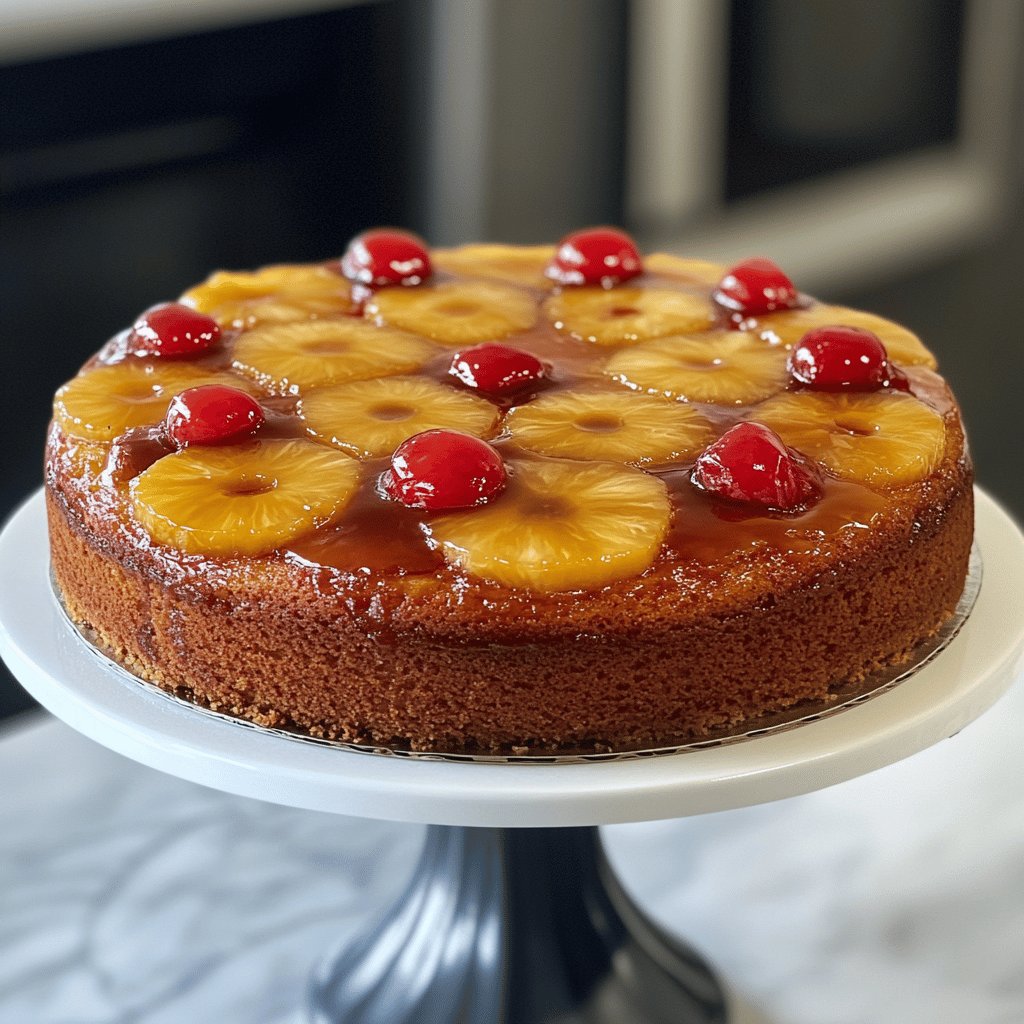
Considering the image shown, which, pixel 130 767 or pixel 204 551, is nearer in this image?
pixel 204 551

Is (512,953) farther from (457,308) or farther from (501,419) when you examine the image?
(457,308)

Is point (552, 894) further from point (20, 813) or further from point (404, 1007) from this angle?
point (20, 813)

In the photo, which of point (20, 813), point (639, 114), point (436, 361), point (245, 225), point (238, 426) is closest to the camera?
point (238, 426)

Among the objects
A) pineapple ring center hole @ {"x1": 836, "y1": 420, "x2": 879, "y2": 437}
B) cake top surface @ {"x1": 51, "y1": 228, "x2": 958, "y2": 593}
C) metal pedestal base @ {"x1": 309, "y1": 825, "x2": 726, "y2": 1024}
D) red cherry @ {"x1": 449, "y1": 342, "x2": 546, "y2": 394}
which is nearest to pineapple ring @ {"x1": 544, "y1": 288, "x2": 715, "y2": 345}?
cake top surface @ {"x1": 51, "y1": 228, "x2": 958, "y2": 593}

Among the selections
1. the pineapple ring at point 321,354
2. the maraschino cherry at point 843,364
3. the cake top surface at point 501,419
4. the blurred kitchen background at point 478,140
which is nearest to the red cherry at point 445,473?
the cake top surface at point 501,419

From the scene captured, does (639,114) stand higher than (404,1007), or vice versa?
(639,114)

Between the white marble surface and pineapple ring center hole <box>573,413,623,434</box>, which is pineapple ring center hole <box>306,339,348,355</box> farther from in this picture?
the white marble surface

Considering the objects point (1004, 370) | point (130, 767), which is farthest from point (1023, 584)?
point (1004, 370)

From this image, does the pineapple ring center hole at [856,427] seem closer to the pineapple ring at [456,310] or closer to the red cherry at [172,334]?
the pineapple ring at [456,310]
